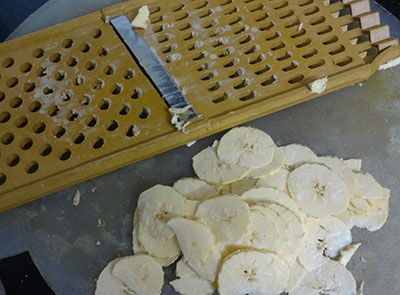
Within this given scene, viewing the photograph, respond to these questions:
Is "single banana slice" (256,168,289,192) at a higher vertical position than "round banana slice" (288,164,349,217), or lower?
higher

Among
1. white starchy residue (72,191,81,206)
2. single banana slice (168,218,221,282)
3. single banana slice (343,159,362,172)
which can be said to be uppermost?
white starchy residue (72,191,81,206)

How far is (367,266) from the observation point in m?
1.37

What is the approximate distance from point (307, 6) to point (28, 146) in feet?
3.89

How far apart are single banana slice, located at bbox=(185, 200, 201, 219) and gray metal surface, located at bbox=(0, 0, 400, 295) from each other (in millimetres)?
129

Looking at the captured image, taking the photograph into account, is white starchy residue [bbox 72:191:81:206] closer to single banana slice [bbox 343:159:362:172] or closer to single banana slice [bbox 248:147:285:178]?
single banana slice [bbox 248:147:285:178]

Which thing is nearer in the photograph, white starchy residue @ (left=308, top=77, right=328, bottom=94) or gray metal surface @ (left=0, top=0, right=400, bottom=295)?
gray metal surface @ (left=0, top=0, right=400, bottom=295)

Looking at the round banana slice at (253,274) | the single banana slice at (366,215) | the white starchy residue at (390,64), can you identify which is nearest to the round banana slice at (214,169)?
the round banana slice at (253,274)

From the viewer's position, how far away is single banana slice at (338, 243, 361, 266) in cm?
136

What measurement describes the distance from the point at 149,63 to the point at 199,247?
2.28ft

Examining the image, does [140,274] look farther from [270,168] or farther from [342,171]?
[342,171]

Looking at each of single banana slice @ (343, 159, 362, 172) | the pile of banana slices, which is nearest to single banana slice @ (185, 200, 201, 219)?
the pile of banana slices

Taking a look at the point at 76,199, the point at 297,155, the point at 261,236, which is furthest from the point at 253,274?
the point at 76,199

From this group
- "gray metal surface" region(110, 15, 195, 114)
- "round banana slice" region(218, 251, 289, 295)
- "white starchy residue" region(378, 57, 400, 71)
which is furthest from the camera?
"white starchy residue" region(378, 57, 400, 71)

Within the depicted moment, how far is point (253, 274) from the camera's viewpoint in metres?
1.27
